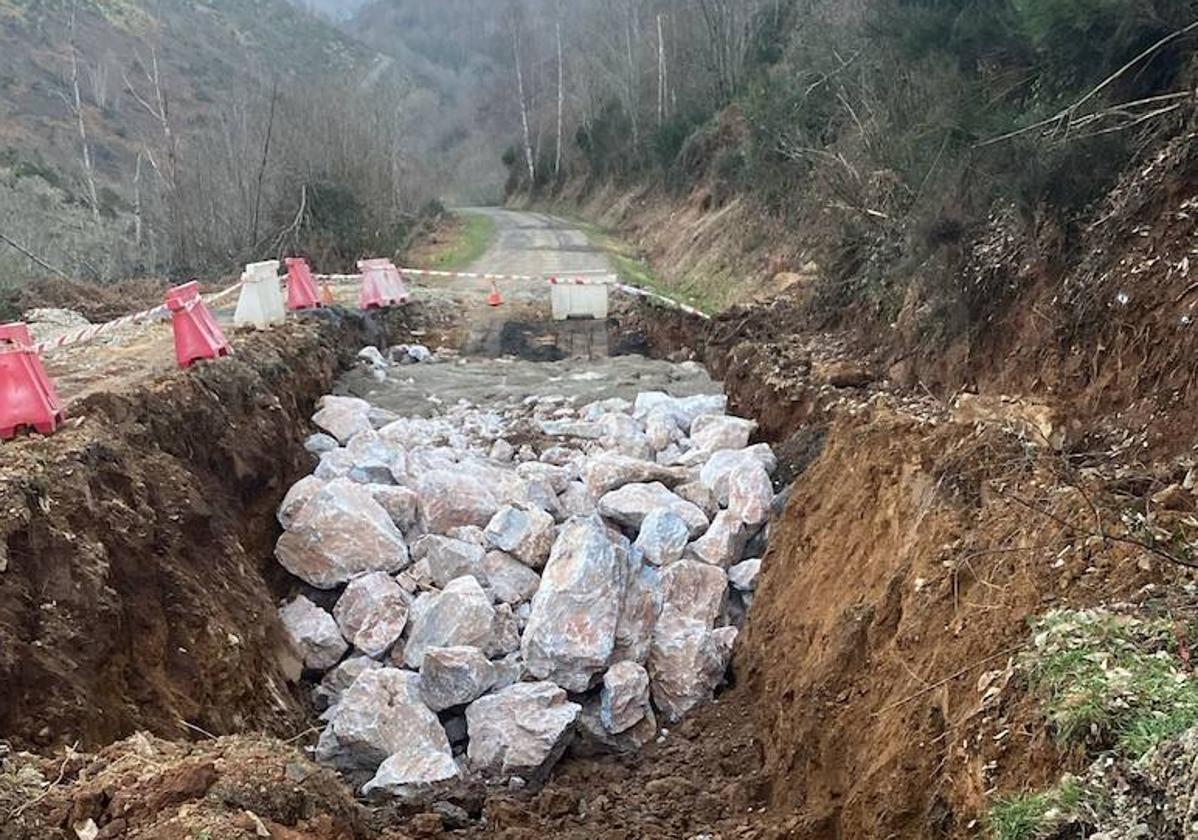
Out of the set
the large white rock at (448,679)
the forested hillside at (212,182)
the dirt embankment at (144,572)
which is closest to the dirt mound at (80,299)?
the forested hillside at (212,182)

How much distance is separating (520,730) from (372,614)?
5.06ft

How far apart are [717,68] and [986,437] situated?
2433 centimetres

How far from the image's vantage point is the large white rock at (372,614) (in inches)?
265

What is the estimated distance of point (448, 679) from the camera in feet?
20.2

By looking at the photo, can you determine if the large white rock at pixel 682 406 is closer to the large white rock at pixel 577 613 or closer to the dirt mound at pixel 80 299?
the large white rock at pixel 577 613

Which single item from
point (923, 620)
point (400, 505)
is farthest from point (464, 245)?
point (923, 620)

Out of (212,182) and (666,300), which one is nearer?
(666,300)

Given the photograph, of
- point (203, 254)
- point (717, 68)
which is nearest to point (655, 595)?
point (203, 254)

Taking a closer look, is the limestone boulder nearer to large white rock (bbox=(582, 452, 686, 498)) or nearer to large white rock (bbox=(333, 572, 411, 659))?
large white rock (bbox=(333, 572, 411, 659))

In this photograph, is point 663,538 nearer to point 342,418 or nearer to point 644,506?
point 644,506

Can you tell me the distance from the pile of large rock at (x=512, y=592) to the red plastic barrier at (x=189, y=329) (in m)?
1.28

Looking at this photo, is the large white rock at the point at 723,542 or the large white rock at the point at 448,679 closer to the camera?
the large white rock at the point at 448,679

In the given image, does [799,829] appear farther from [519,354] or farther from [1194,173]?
[519,354]

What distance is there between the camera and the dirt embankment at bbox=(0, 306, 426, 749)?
4562 mm
